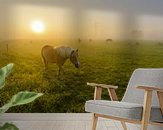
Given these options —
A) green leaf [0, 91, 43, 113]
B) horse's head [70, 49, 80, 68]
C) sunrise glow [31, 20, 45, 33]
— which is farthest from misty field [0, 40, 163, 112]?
green leaf [0, 91, 43, 113]

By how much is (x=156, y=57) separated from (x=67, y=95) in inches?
56.6

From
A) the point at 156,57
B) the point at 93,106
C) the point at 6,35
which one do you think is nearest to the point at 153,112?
the point at 93,106

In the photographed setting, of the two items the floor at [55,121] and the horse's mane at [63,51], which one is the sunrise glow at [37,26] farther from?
the floor at [55,121]

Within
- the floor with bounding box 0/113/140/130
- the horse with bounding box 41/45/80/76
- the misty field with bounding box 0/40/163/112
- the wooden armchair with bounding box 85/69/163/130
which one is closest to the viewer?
the wooden armchair with bounding box 85/69/163/130

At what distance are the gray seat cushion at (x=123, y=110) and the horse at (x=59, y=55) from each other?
5.66 feet

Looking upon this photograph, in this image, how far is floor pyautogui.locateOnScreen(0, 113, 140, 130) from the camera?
4000 millimetres

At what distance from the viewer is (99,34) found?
15.5ft

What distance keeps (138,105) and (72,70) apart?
2.01 meters

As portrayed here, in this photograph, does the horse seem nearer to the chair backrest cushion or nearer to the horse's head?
the horse's head

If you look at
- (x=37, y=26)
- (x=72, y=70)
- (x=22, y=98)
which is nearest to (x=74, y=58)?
(x=72, y=70)

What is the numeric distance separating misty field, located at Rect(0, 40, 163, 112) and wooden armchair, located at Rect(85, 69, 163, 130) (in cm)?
115

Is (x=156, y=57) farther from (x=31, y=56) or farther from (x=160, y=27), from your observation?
(x=31, y=56)

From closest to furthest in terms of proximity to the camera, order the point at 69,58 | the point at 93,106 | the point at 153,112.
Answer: the point at 153,112 → the point at 93,106 → the point at 69,58

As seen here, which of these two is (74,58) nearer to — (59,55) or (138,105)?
(59,55)
